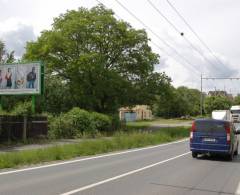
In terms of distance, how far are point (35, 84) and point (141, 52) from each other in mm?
23341

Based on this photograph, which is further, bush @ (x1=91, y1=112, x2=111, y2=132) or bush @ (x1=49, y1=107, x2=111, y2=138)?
bush @ (x1=91, y1=112, x2=111, y2=132)

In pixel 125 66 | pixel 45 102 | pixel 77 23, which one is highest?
pixel 77 23

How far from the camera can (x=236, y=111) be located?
80.9 meters

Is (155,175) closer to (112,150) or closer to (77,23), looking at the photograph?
(112,150)

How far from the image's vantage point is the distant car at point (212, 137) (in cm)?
2067

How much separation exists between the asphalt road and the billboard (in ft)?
53.5

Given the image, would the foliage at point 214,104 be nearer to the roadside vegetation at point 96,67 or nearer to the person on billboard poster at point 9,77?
the roadside vegetation at point 96,67

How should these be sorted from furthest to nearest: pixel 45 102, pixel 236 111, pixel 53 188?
pixel 236 111, pixel 45 102, pixel 53 188

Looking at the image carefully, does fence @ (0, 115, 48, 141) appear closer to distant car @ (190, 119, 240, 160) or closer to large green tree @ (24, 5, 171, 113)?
distant car @ (190, 119, 240, 160)

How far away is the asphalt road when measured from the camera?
10.6 m

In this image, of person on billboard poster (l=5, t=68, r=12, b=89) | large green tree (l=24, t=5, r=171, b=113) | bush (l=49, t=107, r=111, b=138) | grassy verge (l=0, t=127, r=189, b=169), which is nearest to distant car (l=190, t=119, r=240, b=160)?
grassy verge (l=0, t=127, r=189, b=169)

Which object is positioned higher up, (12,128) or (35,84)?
(35,84)

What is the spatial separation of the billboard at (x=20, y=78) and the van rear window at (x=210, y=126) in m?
14.7

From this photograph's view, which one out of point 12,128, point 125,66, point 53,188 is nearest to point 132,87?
point 125,66
